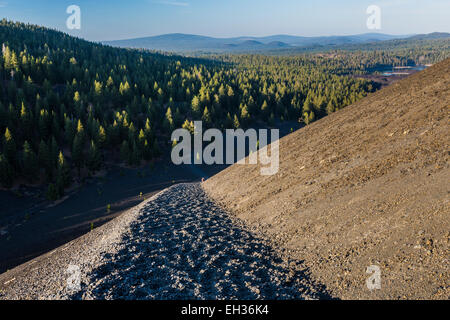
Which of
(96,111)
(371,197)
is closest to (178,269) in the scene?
(371,197)

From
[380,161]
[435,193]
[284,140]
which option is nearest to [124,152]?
[284,140]

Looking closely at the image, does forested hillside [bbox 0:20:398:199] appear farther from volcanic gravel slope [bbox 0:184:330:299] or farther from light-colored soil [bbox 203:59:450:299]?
light-colored soil [bbox 203:59:450:299]

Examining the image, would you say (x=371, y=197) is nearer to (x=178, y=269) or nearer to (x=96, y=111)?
(x=178, y=269)

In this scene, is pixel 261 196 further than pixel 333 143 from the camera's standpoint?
No

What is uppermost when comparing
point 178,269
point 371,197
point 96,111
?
point 96,111

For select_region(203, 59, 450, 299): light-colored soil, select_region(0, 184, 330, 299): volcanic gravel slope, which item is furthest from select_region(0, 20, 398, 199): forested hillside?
select_region(203, 59, 450, 299): light-colored soil

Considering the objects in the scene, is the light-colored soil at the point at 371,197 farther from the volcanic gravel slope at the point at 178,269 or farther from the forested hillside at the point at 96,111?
the forested hillside at the point at 96,111
